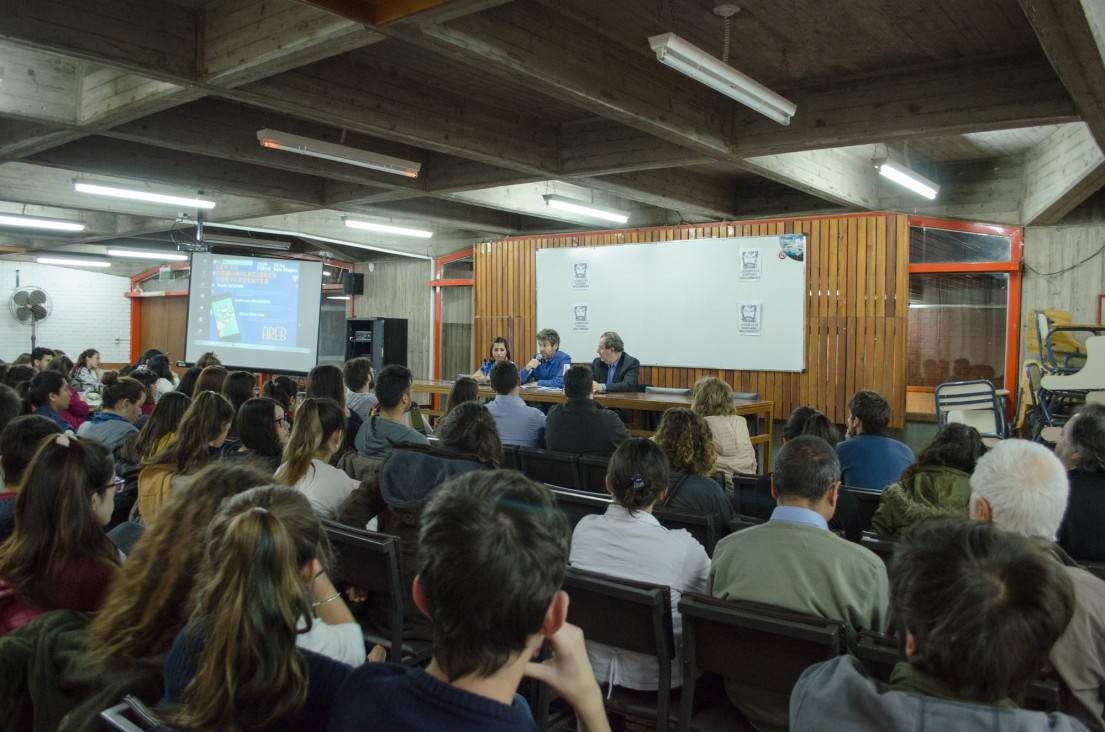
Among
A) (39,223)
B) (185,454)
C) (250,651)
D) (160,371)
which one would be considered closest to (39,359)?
(160,371)

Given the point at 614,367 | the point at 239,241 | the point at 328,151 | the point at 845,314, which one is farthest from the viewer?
the point at 239,241

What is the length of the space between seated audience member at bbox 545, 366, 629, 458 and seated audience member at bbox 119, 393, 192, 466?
2.12 metres

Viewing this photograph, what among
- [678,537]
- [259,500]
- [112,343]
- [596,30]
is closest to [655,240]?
[596,30]

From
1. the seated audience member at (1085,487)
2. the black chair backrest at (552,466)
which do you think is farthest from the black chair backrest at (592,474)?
the seated audience member at (1085,487)

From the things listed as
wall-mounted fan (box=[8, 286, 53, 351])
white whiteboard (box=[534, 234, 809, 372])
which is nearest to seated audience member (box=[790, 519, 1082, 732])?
white whiteboard (box=[534, 234, 809, 372])

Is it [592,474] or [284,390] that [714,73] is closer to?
[592,474]

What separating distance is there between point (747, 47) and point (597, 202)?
5.02m

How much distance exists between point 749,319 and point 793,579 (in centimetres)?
747

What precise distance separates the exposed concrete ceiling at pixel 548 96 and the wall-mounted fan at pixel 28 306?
30.8 feet

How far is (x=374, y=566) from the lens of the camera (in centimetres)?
253

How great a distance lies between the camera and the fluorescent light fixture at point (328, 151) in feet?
18.5

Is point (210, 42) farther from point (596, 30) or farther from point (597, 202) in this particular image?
point (597, 202)

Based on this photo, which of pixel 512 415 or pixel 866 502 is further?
pixel 512 415

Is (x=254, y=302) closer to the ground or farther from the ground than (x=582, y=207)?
closer to the ground
